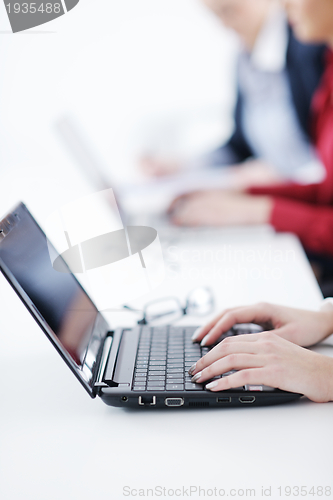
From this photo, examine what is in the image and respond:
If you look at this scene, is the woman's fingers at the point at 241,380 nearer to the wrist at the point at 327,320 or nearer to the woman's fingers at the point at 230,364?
the woman's fingers at the point at 230,364

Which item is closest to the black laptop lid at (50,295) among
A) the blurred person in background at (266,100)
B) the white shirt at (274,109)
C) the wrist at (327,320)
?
the wrist at (327,320)

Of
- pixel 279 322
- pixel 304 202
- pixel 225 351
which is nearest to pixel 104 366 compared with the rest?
pixel 225 351

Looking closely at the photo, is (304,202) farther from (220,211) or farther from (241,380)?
(241,380)

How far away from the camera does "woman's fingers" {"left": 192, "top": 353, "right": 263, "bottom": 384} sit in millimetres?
581

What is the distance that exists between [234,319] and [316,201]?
978mm

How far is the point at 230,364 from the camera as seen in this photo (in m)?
0.58

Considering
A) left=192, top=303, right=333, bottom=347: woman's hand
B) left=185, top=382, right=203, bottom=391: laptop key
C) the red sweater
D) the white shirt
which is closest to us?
left=185, top=382, right=203, bottom=391: laptop key

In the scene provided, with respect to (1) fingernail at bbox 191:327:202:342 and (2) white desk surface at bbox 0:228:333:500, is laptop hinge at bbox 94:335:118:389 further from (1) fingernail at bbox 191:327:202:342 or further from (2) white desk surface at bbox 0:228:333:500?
(1) fingernail at bbox 191:327:202:342

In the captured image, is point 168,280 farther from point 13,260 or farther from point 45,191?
point 45,191

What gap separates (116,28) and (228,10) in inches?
22.0

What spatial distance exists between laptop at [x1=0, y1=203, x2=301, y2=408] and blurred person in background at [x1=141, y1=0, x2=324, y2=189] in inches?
49.0

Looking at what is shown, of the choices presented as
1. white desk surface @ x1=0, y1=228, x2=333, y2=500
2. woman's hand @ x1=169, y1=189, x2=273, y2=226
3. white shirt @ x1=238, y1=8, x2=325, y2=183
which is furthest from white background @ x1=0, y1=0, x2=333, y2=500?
woman's hand @ x1=169, y1=189, x2=273, y2=226

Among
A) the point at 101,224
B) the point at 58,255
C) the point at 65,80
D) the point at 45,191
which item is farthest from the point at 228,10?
the point at 58,255

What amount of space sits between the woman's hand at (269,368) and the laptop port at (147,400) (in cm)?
6
